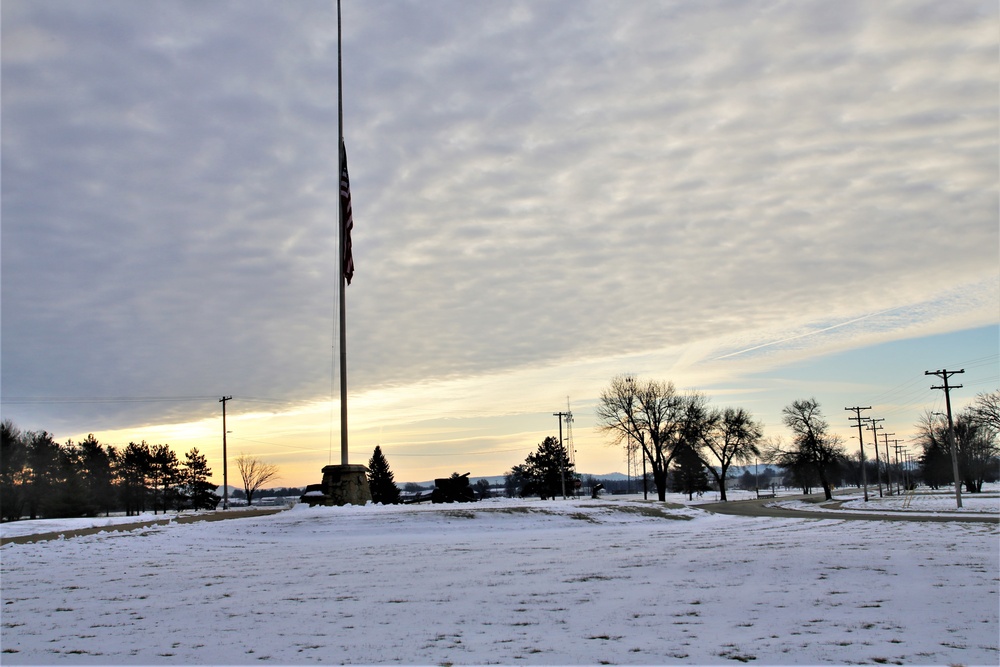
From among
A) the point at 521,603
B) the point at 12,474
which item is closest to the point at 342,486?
the point at 521,603

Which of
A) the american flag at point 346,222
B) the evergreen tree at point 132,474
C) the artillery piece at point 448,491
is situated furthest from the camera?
the evergreen tree at point 132,474

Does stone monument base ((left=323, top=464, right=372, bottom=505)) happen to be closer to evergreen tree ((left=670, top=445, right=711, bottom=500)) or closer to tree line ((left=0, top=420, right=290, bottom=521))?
tree line ((left=0, top=420, right=290, bottom=521))

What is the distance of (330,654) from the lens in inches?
289

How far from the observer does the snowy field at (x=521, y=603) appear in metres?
7.32

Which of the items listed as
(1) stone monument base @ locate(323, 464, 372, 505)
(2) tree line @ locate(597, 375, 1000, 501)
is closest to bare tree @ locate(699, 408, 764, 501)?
(2) tree line @ locate(597, 375, 1000, 501)

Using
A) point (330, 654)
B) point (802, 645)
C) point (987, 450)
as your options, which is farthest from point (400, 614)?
point (987, 450)

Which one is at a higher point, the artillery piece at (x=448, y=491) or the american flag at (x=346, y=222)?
the american flag at (x=346, y=222)

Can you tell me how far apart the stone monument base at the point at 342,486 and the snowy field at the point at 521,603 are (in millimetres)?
11589

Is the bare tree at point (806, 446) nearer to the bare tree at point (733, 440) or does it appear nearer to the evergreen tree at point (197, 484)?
the bare tree at point (733, 440)

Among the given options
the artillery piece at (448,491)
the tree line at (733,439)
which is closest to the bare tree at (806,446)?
the tree line at (733,439)

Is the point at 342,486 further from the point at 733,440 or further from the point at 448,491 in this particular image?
the point at 733,440

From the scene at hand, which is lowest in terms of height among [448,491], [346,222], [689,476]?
[689,476]

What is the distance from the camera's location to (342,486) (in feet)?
102

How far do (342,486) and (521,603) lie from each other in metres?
22.3
